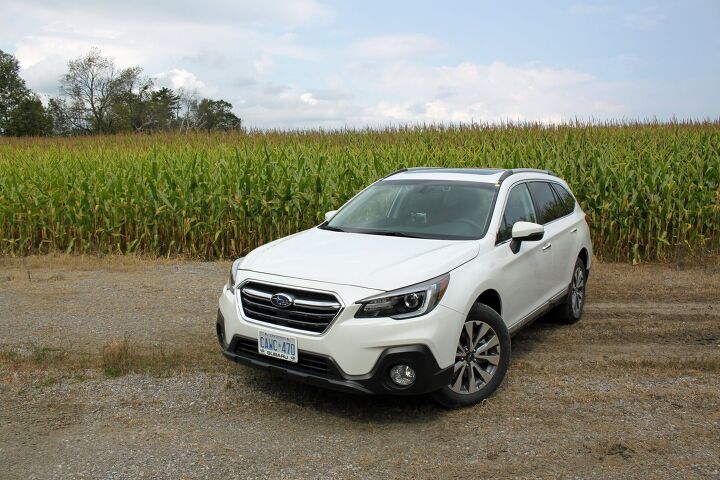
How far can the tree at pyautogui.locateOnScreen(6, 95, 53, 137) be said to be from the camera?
6788 cm

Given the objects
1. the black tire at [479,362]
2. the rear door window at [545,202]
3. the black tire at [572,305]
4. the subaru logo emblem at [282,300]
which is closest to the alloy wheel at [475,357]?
the black tire at [479,362]

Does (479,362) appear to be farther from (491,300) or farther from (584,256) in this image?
(584,256)

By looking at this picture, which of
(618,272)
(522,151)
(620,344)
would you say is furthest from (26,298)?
(522,151)

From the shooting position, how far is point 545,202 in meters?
6.91

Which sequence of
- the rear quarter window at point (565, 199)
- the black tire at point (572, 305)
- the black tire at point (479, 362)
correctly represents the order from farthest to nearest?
the rear quarter window at point (565, 199), the black tire at point (572, 305), the black tire at point (479, 362)

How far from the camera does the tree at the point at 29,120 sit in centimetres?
6788

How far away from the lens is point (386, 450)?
13.9ft

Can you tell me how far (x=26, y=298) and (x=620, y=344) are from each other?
7.29 metres

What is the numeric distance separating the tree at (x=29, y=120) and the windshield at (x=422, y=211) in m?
69.8

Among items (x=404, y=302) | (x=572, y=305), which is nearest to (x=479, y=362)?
(x=404, y=302)

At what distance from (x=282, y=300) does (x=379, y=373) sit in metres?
0.84

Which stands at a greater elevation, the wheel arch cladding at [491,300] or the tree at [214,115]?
the tree at [214,115]

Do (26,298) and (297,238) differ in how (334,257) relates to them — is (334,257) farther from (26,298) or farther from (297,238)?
(26,298)

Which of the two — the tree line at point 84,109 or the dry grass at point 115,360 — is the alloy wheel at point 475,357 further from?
the tree line at point 84,109
